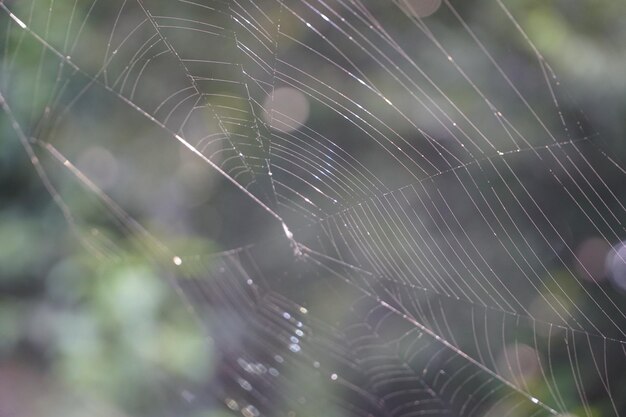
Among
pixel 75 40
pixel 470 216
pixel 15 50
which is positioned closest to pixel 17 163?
pixel 15 50

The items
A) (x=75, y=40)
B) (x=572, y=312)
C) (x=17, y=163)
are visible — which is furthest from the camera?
(x=17, y=163)

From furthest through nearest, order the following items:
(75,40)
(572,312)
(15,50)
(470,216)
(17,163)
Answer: (17,163), (15,50), (75,40), (470,216), (572,312)

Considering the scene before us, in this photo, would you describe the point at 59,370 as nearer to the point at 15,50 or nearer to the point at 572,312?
the point at 15,50

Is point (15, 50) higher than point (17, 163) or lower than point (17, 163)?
higher

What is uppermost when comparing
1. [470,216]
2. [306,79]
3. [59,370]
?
[306,79]

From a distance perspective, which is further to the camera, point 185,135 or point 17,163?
point 17,163

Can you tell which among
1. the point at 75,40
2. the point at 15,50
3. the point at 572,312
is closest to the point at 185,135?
the point at 75,40
